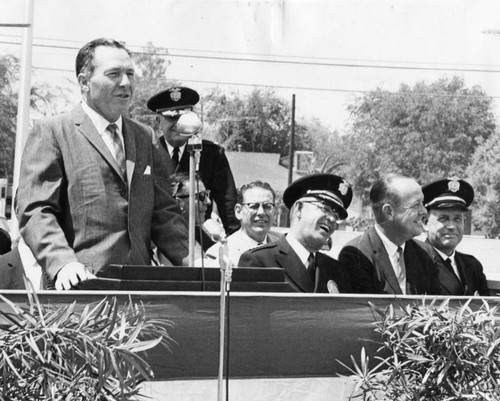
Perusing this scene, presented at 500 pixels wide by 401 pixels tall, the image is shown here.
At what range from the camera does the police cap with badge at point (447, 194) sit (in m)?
5.86

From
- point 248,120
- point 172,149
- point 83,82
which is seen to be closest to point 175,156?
point 172,149

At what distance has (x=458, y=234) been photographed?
19.1 feet

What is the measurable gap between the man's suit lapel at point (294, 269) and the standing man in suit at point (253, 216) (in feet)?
5.01

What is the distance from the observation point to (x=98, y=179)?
13.1ft

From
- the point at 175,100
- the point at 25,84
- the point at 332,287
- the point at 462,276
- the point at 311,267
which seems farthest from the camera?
the point at 25,84

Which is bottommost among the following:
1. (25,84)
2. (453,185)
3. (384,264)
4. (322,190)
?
(384,264)

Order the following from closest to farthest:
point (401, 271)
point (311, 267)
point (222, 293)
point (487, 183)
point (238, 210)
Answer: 1. point (222, 293)
2. point (311, 267)
3. point (401, 271)
4. point (238, 210)
5. point (487, 183)

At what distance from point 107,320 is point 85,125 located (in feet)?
5.04

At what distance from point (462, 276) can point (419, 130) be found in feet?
193

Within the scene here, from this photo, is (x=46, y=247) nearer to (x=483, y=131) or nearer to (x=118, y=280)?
(x=118, y=280)

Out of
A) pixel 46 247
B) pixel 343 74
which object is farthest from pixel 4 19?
pixel 343 74

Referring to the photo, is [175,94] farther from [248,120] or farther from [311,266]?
[248,120]

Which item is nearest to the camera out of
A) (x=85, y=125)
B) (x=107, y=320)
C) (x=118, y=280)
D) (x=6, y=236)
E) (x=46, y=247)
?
(x=107, y=320)

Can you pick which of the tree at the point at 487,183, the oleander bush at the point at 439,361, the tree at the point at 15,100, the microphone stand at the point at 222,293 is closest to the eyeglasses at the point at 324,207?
the oleander bush at the point at 439,361
